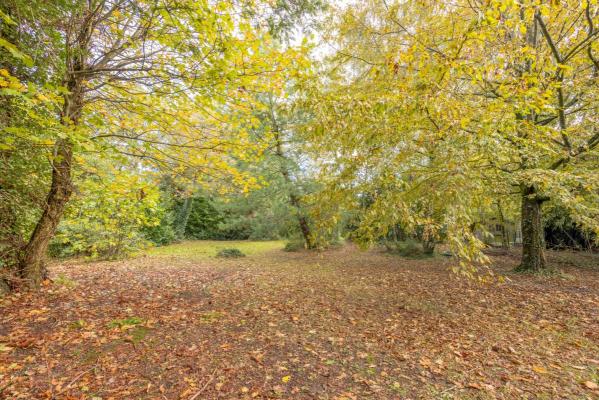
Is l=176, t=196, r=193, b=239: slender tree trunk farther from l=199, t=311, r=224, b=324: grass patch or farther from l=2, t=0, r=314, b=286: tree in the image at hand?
l=199, t=311, r=224, b=324: grass patch

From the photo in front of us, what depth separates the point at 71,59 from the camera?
3.44 meters

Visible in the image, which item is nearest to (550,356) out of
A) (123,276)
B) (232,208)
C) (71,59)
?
(71,59)

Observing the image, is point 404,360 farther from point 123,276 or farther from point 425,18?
point 123,276

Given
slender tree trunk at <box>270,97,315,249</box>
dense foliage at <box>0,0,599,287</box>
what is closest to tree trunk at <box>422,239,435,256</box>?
slender tree trunk at <box>270,97,315,249</box>

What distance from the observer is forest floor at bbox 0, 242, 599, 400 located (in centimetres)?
246

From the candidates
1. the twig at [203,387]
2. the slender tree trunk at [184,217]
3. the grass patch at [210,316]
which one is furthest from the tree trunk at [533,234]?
the slender tree trunk at [184,217]

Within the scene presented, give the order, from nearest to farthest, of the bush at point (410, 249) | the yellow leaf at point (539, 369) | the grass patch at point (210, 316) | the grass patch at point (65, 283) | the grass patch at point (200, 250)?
the yellow leaf at point (539, 369), the grass patch at point (210, 316), the grass patch at point (65, 283), the bush at point (410, 249), the grass patch at point (200, 250)

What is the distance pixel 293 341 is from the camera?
340cm

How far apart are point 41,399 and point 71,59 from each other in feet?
12.3

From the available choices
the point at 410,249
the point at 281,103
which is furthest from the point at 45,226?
the point at 410,249

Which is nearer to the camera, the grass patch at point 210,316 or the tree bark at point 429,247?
the grass patch at point 210,316

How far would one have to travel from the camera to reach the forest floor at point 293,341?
2.46 metres

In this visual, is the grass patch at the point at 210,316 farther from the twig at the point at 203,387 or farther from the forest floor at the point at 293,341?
the twig at the point at 203,387

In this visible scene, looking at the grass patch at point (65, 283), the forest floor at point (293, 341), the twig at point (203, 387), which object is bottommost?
the twig at point (203, 387)
